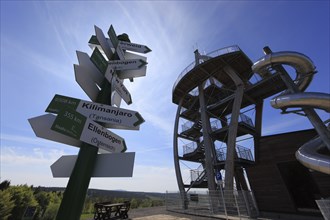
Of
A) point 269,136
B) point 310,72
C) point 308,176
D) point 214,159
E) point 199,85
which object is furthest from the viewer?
point 199,85

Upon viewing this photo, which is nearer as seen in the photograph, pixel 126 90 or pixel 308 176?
pixel 126 90

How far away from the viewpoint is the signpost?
2492 mm

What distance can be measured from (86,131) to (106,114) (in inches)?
18.1

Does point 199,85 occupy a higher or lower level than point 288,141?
higher

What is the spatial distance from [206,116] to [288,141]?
7.00m

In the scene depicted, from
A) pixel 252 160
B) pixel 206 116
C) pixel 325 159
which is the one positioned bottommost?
pixel 325 159

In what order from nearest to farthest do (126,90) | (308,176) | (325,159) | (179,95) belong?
(126,90) → (325,159) → (308,176) → (179,95)

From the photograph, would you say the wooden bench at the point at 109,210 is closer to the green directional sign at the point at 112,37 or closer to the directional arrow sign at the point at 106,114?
the directional arrow sign at the point at 106,114

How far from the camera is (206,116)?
59.7 feet

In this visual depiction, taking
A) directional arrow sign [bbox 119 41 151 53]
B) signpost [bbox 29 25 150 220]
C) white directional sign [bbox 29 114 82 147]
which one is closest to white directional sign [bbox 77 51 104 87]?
signpost [bbox 29 25 150 220]

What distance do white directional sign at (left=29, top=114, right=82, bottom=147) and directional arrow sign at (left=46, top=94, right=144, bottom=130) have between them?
357 millimetres

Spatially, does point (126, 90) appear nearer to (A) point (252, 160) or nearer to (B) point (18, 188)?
(B) point (18, 188)

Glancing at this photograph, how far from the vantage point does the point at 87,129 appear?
9.02 ft

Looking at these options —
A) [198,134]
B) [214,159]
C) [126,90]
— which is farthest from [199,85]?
[126,90]
